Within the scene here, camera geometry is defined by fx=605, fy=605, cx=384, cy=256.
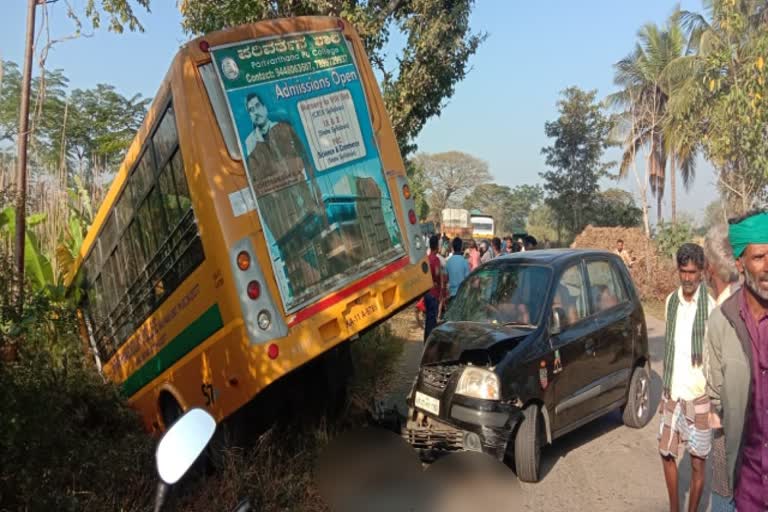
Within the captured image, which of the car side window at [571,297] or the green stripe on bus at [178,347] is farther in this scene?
the car side window at [571,297]

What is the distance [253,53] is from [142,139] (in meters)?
1.41

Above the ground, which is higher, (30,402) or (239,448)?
(30,402)

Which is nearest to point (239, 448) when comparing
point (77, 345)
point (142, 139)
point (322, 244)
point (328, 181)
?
point (322, 244)

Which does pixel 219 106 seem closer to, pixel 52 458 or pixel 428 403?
pixel 52 458

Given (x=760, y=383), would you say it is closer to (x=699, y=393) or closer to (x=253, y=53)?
(x=699, y=393)

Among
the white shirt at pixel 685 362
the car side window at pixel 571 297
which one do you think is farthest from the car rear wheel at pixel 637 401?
the white shirt at pixel 685 362

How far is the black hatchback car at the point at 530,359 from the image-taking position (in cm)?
507

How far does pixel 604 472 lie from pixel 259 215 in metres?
3.83

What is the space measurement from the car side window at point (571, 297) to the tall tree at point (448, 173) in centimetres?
6233

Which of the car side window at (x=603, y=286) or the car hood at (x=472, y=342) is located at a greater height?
the car hood at (x=472, y=342)

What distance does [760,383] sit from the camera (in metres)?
2.48

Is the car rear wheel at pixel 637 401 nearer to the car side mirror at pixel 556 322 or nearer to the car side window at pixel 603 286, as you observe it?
the car side window at pixel 603 286

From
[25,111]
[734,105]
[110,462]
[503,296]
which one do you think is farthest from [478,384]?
[734,105]

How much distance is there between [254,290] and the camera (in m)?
4.54
